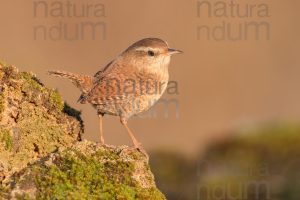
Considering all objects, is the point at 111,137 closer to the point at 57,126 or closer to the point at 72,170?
the point at 57,126

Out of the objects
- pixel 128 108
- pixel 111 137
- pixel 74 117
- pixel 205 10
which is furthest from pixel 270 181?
pixel 205 10

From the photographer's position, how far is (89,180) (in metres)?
4.19

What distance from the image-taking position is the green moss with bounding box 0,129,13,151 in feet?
15.1

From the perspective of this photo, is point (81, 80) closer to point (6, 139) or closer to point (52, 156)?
point (6, 139)

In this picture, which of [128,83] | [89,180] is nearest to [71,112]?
[89,180]

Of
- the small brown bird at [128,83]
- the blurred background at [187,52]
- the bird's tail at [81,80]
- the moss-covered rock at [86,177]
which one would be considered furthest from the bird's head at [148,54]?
the blurred background at [187,52]

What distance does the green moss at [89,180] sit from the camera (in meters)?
4.00

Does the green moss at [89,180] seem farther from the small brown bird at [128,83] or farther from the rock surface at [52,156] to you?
the small brown bird at [128,83]

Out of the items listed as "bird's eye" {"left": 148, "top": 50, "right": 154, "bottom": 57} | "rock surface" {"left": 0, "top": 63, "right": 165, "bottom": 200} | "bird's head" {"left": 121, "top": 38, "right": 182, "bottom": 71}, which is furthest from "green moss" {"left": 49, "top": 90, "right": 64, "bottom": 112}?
"bird's eye" {"left": 148, "top": 50, "right": 154, "bottom": 57}

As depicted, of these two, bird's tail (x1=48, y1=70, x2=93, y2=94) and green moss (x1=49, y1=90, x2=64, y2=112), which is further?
bird's tail (x1=48, y1=70, x2=93, y2=94)

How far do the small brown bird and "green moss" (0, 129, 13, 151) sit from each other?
5.21 ft

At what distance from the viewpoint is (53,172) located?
13.4ft

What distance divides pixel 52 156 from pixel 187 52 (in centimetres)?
1102

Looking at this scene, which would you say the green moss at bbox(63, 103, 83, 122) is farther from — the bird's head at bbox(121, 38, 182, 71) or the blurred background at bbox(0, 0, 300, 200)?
the blurred background at bbox(0, 0, 300, 200)
